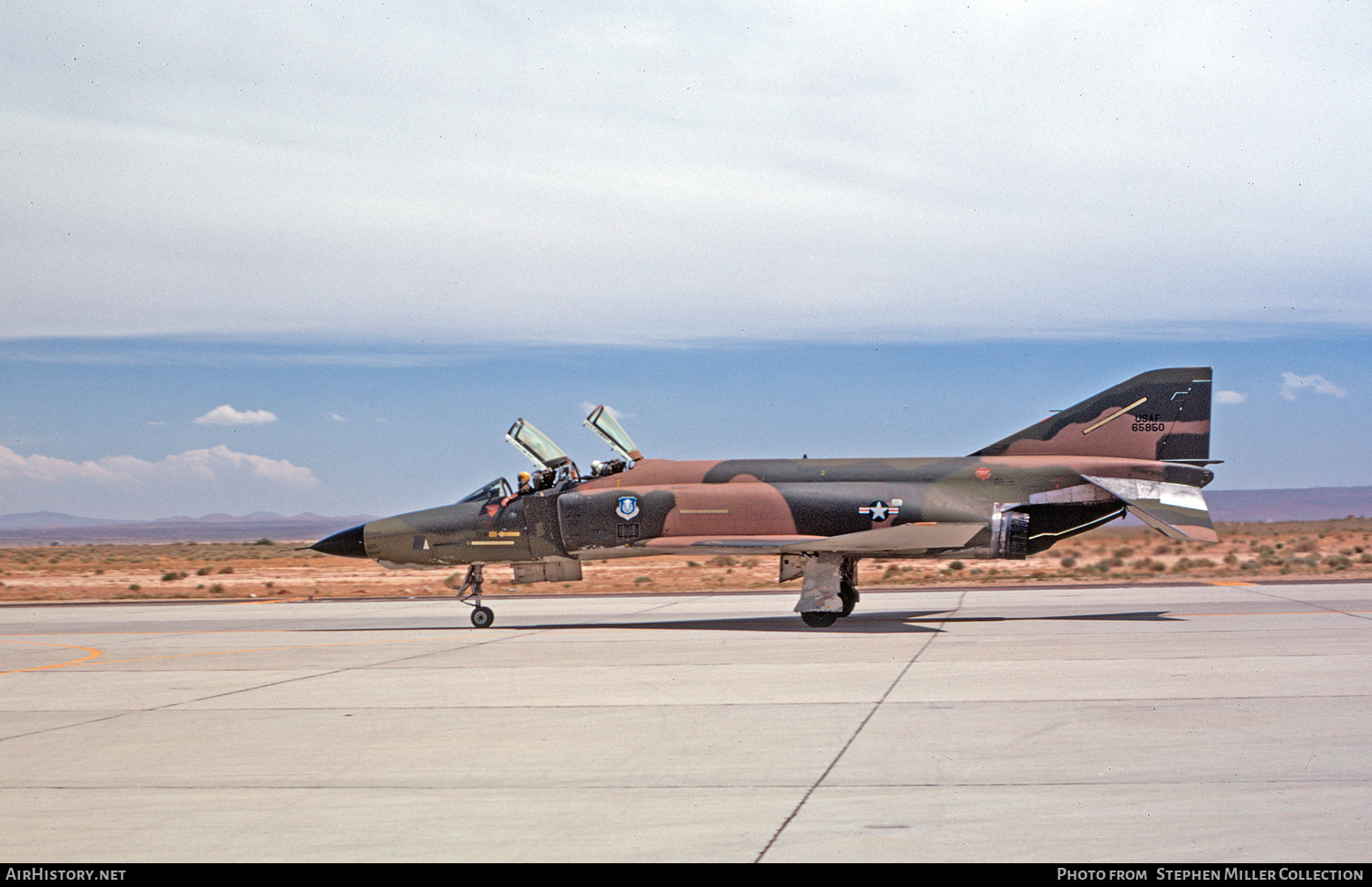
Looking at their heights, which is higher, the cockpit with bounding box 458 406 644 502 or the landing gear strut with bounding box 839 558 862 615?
the cockpit with bounding box 458 406 644 502

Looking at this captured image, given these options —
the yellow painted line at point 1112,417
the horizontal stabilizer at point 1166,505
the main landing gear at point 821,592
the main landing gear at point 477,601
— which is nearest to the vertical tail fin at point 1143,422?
the yellow painted line at point 1112,417

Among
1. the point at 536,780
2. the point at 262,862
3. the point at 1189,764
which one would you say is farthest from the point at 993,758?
the point at 262,862

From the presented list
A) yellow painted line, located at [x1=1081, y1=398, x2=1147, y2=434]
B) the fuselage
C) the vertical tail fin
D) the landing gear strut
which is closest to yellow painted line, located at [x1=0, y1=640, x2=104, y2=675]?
the fuselage

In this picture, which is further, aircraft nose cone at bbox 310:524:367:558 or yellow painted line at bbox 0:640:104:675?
aircraft nose cone at bbox 310:524:367:558

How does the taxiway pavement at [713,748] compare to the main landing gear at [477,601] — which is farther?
the main landing gear at [477,601]

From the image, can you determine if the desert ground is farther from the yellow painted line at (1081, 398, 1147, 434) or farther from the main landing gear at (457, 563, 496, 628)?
the yellow painted line at (1081, 398, 1147, 434)

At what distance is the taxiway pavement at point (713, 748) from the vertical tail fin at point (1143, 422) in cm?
390

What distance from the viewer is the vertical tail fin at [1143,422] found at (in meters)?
21.1

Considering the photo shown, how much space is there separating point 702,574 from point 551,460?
82.8 feet

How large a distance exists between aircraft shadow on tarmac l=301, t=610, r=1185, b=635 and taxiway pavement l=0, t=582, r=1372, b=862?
3.12 ft

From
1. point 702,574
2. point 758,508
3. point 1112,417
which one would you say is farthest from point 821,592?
point 702,574

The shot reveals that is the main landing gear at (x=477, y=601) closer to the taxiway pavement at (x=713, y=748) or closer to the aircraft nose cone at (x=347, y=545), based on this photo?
the aircraft nose cone at (x=347, y=545)

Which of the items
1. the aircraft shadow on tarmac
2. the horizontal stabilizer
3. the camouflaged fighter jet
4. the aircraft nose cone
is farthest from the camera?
the aircraft nose cone

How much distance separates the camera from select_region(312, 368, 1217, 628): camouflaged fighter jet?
20.0 m
